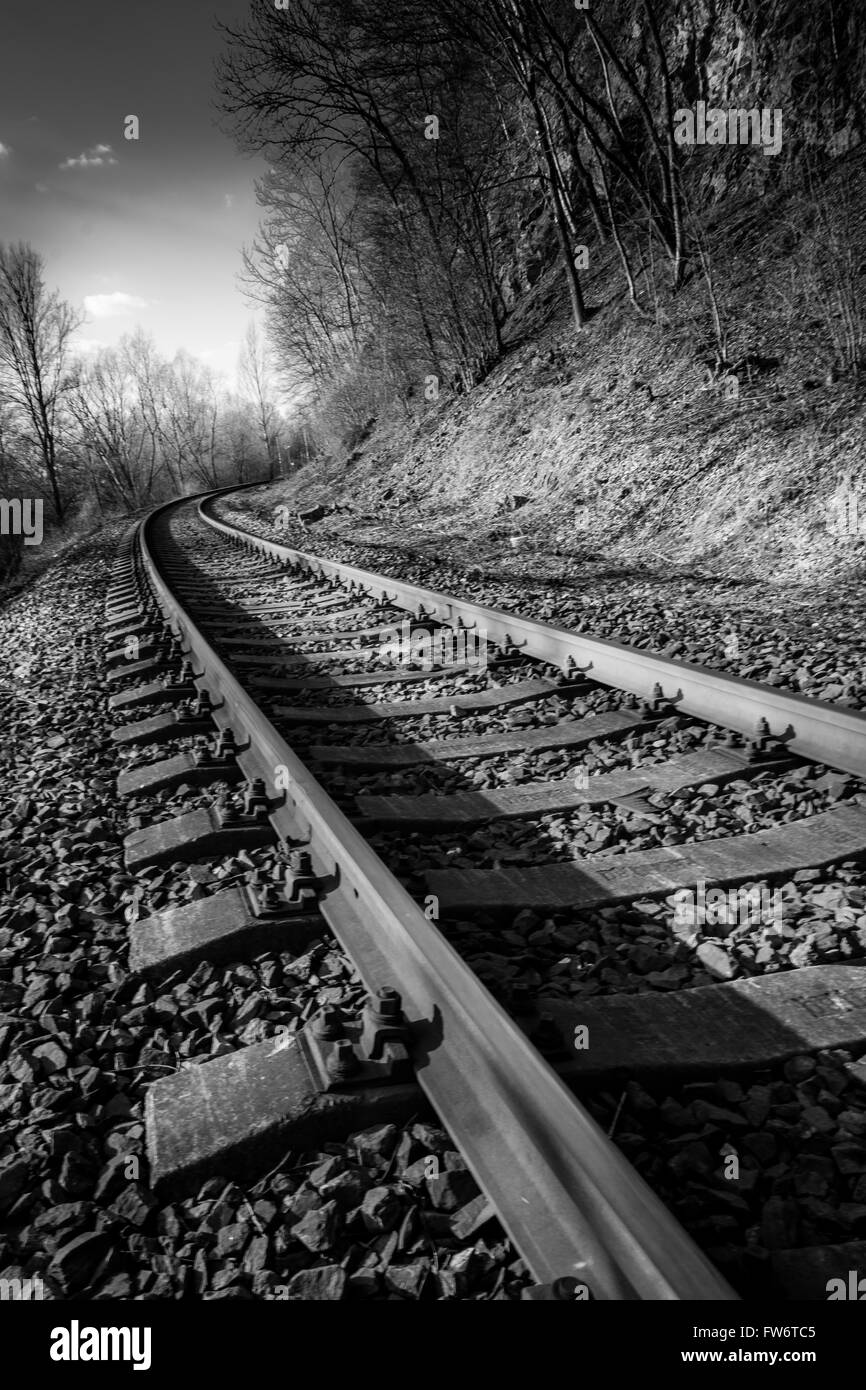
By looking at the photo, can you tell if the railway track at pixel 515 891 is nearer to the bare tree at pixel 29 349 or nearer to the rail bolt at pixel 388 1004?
the rail bolt at pixel 388 1004

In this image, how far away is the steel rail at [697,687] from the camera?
129 inches

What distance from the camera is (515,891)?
2.64 meters

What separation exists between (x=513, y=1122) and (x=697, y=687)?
2.85 m

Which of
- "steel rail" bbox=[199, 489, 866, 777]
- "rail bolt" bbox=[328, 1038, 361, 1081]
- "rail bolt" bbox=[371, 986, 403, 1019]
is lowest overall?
"rail bolt" bbox=[328, 1038, 361, 1081]

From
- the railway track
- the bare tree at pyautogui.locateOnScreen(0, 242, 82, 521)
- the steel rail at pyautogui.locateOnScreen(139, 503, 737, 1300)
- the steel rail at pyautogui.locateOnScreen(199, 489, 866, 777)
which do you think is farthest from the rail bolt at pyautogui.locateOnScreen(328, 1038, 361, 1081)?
the bare tree at pyautogui.locateOnScreen(0, 242, 82, 521)

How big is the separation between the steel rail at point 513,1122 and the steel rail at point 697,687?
6.41 feet

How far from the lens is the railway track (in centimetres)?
157

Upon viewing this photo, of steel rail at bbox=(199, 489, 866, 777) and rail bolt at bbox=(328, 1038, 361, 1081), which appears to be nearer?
rail bolt at bbox=(328, 1038, 361, 1081)

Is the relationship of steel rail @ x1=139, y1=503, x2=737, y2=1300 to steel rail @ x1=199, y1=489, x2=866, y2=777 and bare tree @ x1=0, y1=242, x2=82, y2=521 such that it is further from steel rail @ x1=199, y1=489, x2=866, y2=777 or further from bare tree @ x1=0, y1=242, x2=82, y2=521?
bare tree @ x1=0, y1=242, x2=82, y2=521

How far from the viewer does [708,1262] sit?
1.18 m

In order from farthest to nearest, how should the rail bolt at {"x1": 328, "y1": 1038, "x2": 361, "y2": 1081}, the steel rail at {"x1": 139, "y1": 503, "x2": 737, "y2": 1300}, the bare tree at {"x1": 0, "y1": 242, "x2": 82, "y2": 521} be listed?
the bare tree at {"x1": 0, "y1": 242, "x2": 82, "y2": 521}
the rail bolt at {"x1": 328, "y1": 1038, "x2": 361, "y2": 1081}
the steel rail at {"x1": 139, "y1": 503, "x2": 737, "y2": 1300}

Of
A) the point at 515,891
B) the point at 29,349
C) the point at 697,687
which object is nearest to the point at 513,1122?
the point at 515,891
